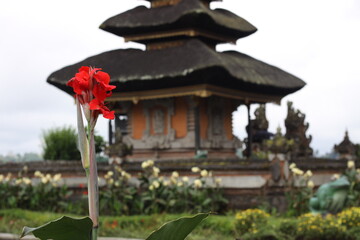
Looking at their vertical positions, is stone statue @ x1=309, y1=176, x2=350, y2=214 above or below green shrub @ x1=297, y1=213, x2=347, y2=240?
above

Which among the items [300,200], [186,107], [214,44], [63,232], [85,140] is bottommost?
[300,200]

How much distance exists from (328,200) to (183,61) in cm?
821

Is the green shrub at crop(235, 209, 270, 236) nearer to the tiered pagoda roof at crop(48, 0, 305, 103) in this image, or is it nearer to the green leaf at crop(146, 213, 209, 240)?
the tiered pagoda roof at crop(48, 0, 305, 103)

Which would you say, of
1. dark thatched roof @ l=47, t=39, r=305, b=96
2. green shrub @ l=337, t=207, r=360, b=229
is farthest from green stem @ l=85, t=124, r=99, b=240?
dark thatched roof @ l=47, t=39, r=305, b=96

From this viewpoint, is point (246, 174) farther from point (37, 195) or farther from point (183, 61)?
point (183, 61)

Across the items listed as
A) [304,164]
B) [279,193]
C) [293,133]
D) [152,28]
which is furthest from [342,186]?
[152,28]

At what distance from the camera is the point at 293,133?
19953 millimetres

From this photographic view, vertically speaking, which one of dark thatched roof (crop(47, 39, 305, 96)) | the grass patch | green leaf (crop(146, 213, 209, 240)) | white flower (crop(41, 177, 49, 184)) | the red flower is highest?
dark thatched roof (crop(47, 39, 305, 96))

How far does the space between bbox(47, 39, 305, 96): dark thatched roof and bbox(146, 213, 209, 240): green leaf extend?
1512 centimetres

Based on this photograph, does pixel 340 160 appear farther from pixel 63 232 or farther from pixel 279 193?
pixel 63 232

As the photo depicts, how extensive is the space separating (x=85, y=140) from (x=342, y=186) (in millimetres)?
9775

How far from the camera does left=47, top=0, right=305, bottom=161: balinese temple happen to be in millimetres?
18469

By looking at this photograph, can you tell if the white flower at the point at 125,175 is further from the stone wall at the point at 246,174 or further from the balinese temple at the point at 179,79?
the balinese temple at the point at 179,79

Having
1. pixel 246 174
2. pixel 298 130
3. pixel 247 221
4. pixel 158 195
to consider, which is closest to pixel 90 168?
pixel 247 221
